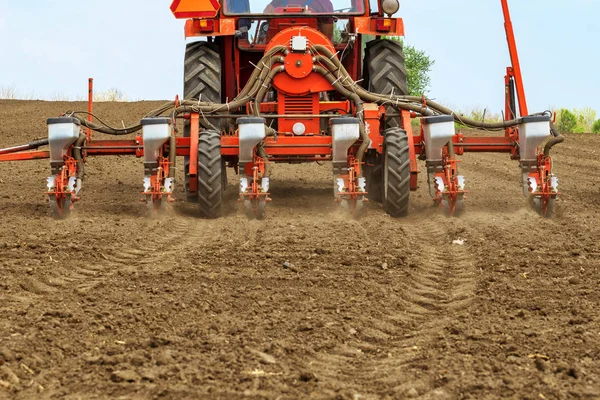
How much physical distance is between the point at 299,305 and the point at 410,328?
2.23ft

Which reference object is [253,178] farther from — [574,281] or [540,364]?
[540,364]

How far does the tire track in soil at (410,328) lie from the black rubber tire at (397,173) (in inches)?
69.2

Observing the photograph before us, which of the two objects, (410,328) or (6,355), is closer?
(6,355)

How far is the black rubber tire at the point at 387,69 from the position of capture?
10.8 m

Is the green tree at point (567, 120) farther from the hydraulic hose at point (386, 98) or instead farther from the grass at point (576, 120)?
the hydraulic hose at point (386, 98)

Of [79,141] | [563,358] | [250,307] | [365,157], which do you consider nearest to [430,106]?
[365,157]

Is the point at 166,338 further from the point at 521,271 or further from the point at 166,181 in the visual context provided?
the point at 166,181

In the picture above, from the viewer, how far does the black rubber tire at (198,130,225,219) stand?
29.5ft

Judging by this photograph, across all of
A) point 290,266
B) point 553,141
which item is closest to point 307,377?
point 290,266

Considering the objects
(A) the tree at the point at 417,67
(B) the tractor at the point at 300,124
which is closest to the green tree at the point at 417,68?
(A) the tree at the point at 417,67

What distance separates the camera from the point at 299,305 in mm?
5293

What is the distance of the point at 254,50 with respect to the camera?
10.9m

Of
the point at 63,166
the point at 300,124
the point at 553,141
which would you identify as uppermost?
the point at 300,124

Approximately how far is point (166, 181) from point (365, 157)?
89.2 inches
